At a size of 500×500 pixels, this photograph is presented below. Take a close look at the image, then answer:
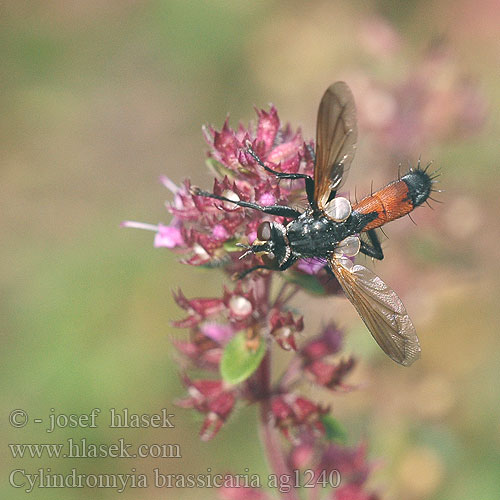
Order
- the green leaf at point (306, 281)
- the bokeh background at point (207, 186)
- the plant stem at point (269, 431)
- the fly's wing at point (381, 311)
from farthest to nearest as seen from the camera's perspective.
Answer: the bokeh background at point (207, 186), the plant stem at point (269, 431), the green leaf at point (306, 281), the fly's wing at point (381, 311)

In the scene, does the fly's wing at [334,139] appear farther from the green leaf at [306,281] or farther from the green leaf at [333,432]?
the green leaf at [333,432]

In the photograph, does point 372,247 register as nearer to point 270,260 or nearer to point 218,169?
point 270,260

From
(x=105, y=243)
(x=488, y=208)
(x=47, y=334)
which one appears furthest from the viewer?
(x=105, y=243)

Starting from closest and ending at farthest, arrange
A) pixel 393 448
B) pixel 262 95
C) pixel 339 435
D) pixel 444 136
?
pixel 339 435 < pixel 393 448 < pixel 444 136 < pixel 262 95

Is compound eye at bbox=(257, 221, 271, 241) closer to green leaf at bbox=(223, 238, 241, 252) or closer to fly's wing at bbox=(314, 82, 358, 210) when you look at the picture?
green leaf at bbox=(223, 238, 241, 252)

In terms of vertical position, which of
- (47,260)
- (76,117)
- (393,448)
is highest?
(76,117)

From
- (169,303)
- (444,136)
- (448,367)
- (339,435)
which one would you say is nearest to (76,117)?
→ (169,303)

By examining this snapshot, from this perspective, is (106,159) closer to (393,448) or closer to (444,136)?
(444,136)

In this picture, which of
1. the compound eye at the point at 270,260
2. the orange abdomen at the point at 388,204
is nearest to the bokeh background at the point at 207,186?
the orange abdomen at the point at 388,204
